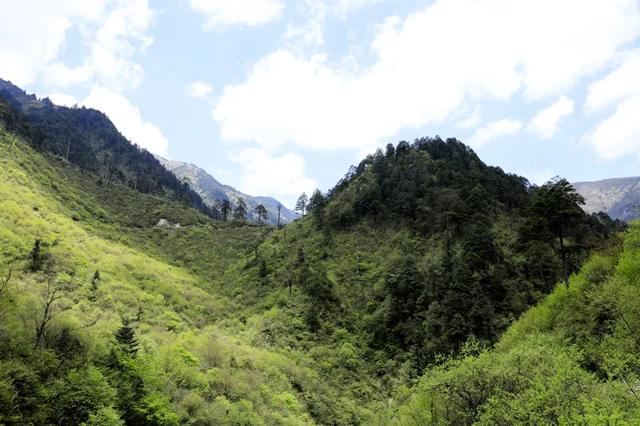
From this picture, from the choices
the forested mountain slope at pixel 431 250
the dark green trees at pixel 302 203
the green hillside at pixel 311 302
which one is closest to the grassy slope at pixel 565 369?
the green hillside at pixel 311 302

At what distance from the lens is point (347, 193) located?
116m

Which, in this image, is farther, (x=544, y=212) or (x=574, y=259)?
(x=574, y=259)

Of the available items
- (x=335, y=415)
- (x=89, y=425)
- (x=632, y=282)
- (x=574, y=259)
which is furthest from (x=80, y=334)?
(x=574, y=259)

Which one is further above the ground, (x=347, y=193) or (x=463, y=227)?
(x=347, y=193)

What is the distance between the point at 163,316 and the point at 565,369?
49.1m

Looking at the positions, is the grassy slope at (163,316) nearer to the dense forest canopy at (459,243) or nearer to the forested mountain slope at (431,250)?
the forested mountain slope at (431,250)

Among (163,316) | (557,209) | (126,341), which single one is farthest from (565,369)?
(163,316)

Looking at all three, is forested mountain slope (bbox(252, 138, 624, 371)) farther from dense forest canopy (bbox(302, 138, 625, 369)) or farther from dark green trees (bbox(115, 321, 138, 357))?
dark green trees (bbox(115, 321, 138, 357))

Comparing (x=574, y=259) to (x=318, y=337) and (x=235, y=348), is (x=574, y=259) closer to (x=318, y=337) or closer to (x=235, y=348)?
(x=318, y=337)

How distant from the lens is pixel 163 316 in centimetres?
5881

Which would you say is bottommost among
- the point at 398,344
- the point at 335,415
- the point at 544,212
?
the point at 335,415

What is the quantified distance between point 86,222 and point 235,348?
62.0 metres

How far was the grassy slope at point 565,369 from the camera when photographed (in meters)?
23.0

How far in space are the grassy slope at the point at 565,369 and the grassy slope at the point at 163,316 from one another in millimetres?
16567
